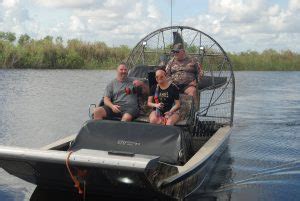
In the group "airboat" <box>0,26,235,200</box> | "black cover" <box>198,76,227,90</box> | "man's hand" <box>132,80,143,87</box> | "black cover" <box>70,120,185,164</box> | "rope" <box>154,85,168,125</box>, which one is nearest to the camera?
"airboat" <box>0,26,235,200</box>

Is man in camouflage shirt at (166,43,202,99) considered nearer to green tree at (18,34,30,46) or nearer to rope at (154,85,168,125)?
rope at (154,85,168,125)

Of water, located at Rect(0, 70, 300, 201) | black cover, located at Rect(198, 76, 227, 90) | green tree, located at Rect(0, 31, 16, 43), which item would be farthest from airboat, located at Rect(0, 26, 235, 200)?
green tree, located at Rect(0, 31, 16, 43)

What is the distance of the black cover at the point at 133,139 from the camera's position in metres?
6.45

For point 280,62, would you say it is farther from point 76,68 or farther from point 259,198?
point 259,198

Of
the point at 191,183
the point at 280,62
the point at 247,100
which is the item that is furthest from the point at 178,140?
the point at 280,62

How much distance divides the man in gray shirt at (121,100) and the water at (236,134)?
1.66m

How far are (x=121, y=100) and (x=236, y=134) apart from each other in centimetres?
528

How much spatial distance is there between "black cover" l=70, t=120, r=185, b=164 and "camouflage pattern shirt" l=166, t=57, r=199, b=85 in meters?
2.78

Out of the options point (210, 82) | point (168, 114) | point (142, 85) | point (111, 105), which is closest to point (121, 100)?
point (111, 105)

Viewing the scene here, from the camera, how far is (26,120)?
529 inches

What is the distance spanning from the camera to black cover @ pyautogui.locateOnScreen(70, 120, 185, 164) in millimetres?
6453

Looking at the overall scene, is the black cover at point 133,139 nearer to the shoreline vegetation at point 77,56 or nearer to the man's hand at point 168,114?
the man's hand at point 168,114

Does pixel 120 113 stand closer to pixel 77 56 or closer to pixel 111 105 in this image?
pixel 111 105

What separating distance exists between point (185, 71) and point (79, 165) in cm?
430
